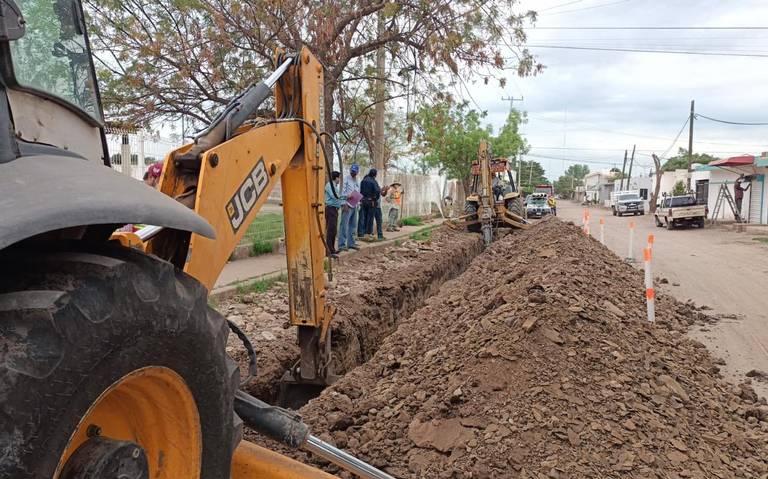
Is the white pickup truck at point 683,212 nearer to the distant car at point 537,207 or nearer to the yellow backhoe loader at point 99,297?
the distant car at point 537,207

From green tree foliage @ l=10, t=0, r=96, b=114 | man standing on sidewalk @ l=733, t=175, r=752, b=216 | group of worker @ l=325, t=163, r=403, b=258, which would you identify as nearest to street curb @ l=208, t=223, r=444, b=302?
group of worker @ l=325, t=163, r=403, b=258

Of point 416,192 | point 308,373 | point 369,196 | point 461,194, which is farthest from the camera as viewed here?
point 461,194

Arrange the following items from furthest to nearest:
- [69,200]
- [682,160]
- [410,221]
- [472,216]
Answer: [682,160] < [410,221] < [472,216] < [69,200]

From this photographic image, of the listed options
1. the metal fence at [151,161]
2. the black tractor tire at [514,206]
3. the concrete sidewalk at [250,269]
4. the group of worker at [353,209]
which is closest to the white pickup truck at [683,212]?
the black tractor tire at [514,206]

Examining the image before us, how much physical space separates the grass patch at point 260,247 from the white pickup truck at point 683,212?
20.5 meters

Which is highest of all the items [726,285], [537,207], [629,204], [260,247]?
[260,247]

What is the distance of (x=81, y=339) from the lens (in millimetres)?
1422

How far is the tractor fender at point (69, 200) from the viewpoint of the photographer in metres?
1.40

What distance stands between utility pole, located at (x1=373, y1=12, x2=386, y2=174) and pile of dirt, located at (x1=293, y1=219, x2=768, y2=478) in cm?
793

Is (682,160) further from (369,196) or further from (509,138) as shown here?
(369,196)

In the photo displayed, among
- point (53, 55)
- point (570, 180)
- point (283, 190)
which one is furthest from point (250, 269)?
point (570, 180)

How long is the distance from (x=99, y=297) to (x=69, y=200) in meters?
0.27

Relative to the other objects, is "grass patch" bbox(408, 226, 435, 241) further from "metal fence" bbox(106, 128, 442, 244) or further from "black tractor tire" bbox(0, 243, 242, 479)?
"black tractor tire" bbox(0, 243, 242, 479)

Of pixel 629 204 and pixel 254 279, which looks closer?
pixel 254 279
